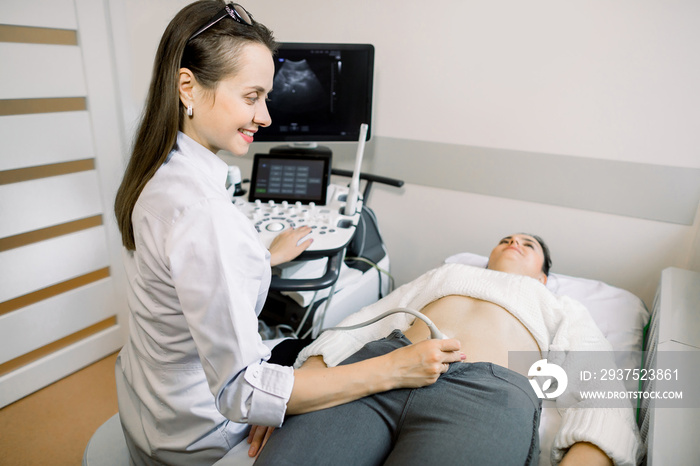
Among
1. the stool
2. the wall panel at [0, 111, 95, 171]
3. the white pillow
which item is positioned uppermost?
the wall panel at [0, 111, 95, 171]

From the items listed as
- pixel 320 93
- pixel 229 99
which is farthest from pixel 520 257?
pixel 229 99

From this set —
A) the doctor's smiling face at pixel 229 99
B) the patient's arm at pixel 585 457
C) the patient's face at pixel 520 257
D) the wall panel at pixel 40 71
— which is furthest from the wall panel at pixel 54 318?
the patient's arm at pixel 585 457

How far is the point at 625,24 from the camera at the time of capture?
A: 5.27ft

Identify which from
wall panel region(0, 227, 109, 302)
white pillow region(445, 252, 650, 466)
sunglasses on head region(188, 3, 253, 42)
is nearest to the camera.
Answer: sunglasses on head region(188, 3, 253, 42)

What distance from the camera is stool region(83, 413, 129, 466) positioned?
3.54ft

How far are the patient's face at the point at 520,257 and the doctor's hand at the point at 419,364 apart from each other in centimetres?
71

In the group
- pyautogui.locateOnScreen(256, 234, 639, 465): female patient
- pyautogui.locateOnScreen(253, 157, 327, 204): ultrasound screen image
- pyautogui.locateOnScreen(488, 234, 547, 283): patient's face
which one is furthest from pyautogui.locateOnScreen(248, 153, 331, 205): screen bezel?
pyautogui.locateOnScreen(488, 234, 547, 283): patient's face

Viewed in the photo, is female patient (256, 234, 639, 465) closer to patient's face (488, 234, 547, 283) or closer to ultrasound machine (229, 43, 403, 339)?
patient's face (488, 234, 547, 283)

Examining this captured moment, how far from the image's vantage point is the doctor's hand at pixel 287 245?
1428mm

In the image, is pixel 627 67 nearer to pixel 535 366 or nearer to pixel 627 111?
pixel 627 111

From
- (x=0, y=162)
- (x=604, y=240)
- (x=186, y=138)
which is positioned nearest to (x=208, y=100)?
(x=186, y=138)

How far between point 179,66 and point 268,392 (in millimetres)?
653

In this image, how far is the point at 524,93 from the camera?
183 centimetres

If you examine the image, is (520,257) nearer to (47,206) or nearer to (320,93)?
(320,93)
